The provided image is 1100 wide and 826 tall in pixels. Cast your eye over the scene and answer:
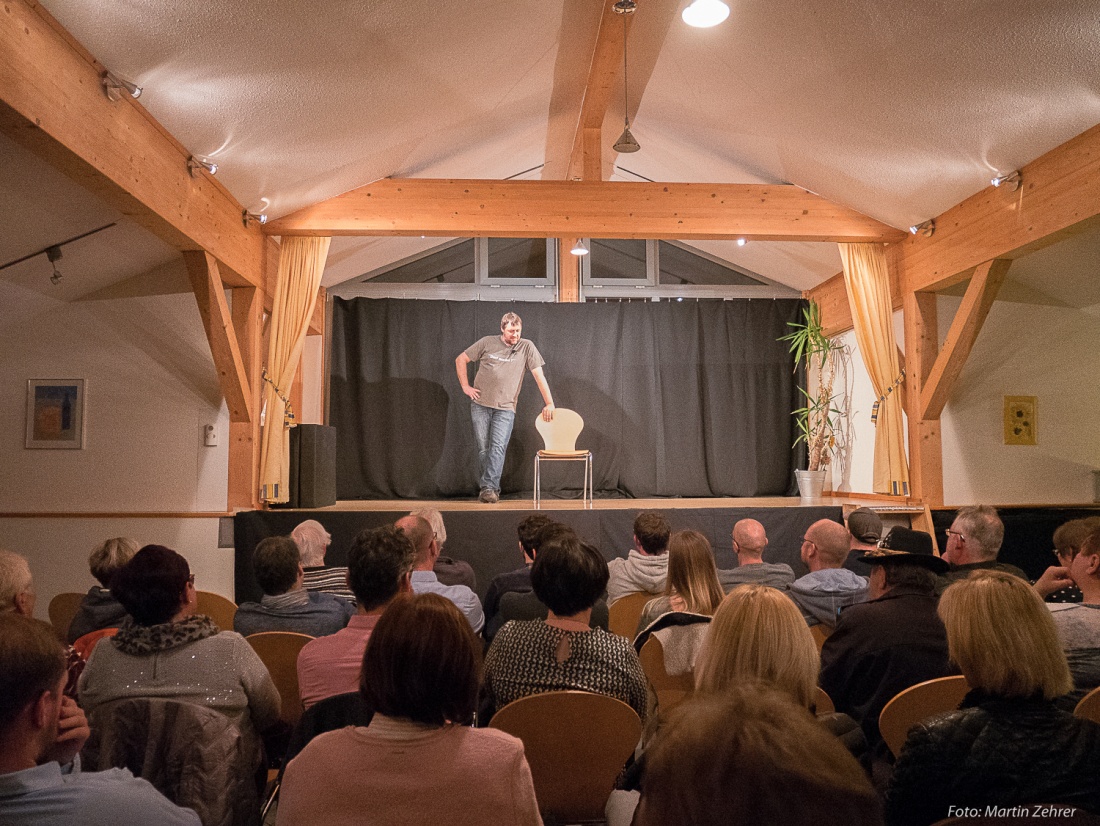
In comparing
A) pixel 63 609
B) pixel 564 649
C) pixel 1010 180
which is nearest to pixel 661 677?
pixel 564 649

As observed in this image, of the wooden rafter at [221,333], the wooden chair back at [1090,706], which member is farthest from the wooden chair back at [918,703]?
the wooden rafter at [221,333]

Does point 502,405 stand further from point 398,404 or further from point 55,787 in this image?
point 55,787

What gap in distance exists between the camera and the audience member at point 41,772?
1.12 meters

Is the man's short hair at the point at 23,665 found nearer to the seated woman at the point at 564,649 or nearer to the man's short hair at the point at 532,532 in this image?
the seated woman at the point at 564,649

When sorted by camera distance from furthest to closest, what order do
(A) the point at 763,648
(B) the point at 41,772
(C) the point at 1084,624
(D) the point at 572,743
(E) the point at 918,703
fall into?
(C) the point at 1084,624 → (E) the point at 918,703 → (D) the point at 572,743 → (A) the point at 763,648 → (B) the point at 41,772

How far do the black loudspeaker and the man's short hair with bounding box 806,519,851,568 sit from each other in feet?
13.1

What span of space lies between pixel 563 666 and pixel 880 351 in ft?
17.7

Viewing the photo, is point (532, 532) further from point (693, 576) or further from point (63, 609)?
point (63, 609)

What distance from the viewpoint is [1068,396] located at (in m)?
6.65

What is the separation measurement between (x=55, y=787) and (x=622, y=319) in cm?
793

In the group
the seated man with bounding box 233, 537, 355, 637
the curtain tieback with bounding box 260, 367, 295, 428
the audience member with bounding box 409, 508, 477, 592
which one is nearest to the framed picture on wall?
the curtain tieback with bounding box 260, 367, 295, 428

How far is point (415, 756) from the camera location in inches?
52.6

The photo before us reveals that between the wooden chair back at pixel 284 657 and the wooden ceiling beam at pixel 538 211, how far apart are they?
14.0 feet

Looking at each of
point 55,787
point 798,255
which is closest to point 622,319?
point 798,255
